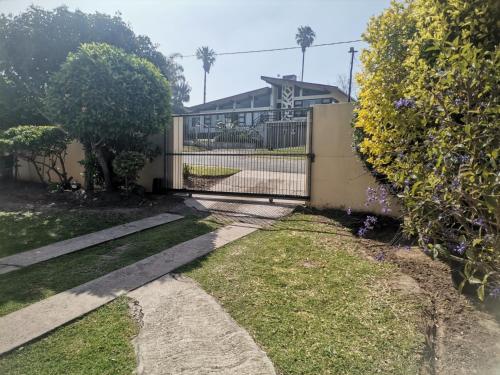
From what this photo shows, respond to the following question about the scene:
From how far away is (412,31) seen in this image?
3.52 metres

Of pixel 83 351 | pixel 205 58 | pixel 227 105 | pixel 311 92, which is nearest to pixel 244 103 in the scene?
pixel 227 105

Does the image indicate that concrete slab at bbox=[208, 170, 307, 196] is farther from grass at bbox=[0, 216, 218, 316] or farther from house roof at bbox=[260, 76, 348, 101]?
house roof at bbox=[260, 76, 348, 101]

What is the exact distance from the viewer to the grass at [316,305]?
2322 millimetres

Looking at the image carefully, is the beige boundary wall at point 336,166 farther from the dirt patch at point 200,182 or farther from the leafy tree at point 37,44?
the leafy tree at point 37,44

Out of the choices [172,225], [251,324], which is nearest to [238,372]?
[251,324]

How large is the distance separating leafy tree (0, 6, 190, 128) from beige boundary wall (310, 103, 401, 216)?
807cm

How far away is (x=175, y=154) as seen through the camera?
A: 8.55 meters

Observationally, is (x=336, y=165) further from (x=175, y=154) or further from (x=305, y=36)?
(x=305, y=36)

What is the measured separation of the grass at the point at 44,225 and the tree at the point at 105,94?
5.93 ft

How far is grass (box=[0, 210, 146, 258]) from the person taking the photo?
5.01 m

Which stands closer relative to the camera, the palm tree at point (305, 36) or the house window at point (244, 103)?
the house window at point (244, 103)

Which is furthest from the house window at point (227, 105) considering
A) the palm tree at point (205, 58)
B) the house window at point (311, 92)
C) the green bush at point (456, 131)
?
the green bush at point (456, 131)

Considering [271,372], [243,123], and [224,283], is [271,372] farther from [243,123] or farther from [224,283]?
[243,123]

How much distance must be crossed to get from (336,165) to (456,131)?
446 centimetres
